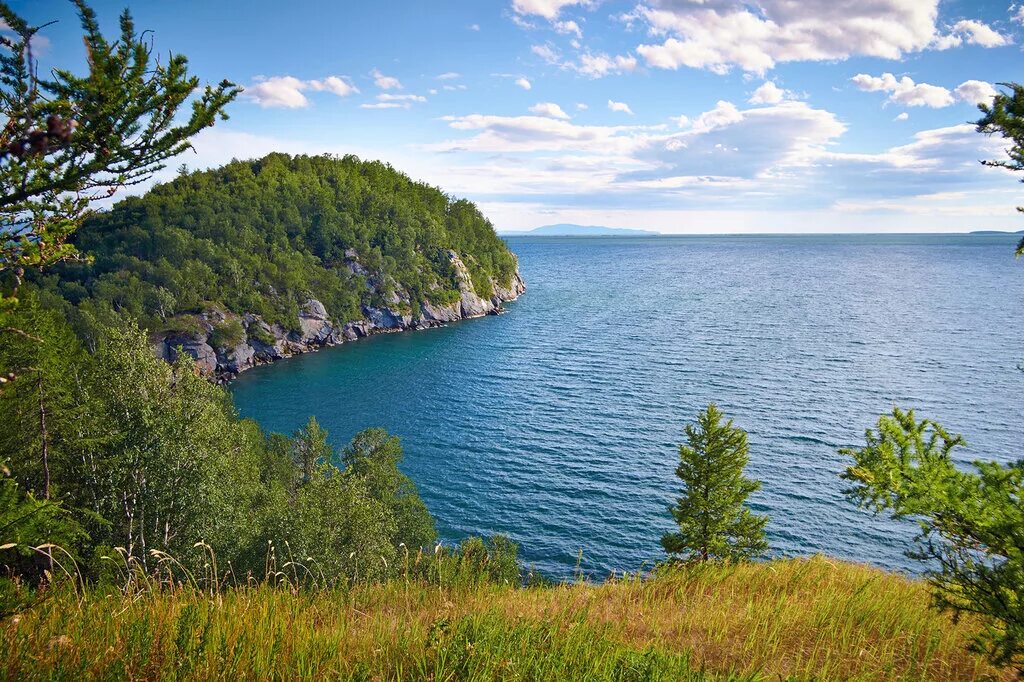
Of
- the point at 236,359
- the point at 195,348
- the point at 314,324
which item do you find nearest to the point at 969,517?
the point at 195,348

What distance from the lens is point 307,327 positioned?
9575 cm

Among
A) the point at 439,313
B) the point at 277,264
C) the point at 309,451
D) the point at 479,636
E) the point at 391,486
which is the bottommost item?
the point at 391,486

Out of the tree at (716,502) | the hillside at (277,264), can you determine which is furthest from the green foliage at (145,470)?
the hillside at (277,264)

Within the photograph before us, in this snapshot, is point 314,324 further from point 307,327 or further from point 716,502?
point 716,502

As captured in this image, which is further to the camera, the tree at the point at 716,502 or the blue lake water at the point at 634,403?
the blue lake water at the point at 634,403

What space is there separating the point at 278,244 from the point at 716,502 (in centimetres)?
11107

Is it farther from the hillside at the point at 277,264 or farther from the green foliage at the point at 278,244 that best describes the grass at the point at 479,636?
the green foliage at the point at 278,244

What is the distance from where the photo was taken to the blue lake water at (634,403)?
40344 mm

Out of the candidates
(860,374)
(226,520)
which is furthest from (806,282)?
(226,520)

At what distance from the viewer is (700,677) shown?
521 centimetres

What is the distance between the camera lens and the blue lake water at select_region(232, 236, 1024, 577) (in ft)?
132

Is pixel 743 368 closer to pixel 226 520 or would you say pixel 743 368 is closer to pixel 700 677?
pixel 226 520

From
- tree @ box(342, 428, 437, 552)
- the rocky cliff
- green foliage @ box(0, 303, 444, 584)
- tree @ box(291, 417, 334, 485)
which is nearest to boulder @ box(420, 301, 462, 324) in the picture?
the rocky cliff

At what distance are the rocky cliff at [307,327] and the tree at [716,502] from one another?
171 feet
